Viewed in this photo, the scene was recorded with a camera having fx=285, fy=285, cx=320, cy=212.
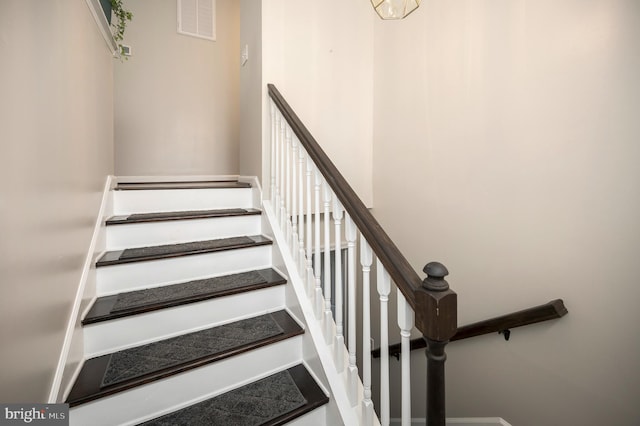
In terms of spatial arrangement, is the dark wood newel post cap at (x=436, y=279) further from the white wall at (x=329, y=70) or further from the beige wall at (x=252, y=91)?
the white wall at (x=329, y=70)

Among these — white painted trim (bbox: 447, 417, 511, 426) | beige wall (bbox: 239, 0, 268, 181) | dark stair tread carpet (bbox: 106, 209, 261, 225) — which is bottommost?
white painted trim (bbox: 447, 417, 511, 426)

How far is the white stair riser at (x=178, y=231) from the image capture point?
5.57 feet

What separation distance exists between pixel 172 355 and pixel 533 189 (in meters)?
2.00

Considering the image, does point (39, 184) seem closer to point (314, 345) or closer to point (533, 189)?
point (314, 345)

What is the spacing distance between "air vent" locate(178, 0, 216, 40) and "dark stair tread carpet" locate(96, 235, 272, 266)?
9.86 feet

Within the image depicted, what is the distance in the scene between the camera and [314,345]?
1387 millimetres

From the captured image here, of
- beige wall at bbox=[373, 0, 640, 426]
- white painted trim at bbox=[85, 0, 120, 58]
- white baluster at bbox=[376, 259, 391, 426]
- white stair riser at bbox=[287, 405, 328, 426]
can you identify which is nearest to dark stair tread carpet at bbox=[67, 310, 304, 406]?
white stair riser at bbox=[287, 405, 328, 426]

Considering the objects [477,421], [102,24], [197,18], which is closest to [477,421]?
[477,421]

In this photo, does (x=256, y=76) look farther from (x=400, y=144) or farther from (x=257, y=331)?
(x=257, y=331)

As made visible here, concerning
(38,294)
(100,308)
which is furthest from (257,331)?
(38,294)

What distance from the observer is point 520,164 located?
1.62 metres

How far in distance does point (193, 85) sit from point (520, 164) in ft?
11.8

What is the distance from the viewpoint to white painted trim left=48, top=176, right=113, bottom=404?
3.18 ft

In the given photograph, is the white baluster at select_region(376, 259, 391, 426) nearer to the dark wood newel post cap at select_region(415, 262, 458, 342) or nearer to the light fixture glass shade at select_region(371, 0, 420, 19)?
the dark wood newel post cap at select_region(415, 262, 458, 342)
